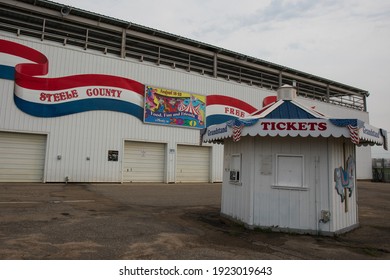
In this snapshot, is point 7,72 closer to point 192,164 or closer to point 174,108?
point 174,108

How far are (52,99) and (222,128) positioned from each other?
13581 millimetres

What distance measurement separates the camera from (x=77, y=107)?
18688mm

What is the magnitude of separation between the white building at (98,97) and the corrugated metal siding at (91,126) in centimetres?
6

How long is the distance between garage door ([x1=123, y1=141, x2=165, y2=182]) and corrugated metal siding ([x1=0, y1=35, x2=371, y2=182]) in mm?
561

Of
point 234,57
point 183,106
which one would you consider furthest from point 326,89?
point 183,106

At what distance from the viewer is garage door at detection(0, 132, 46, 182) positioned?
55.7 feet

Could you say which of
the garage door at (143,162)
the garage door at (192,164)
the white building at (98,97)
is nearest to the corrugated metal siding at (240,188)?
the white building at (98,97)

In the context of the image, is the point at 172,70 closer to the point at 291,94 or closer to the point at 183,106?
the point at 183,106

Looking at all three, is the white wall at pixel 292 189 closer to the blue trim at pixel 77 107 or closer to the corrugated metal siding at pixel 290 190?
the corrugated metal siding at pixel 290 190

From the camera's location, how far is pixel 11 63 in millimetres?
17031

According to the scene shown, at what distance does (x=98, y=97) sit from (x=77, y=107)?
1.50 m

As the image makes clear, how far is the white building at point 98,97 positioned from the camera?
17359 mm

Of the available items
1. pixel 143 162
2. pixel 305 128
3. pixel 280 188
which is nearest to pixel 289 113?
pixel 305 128
